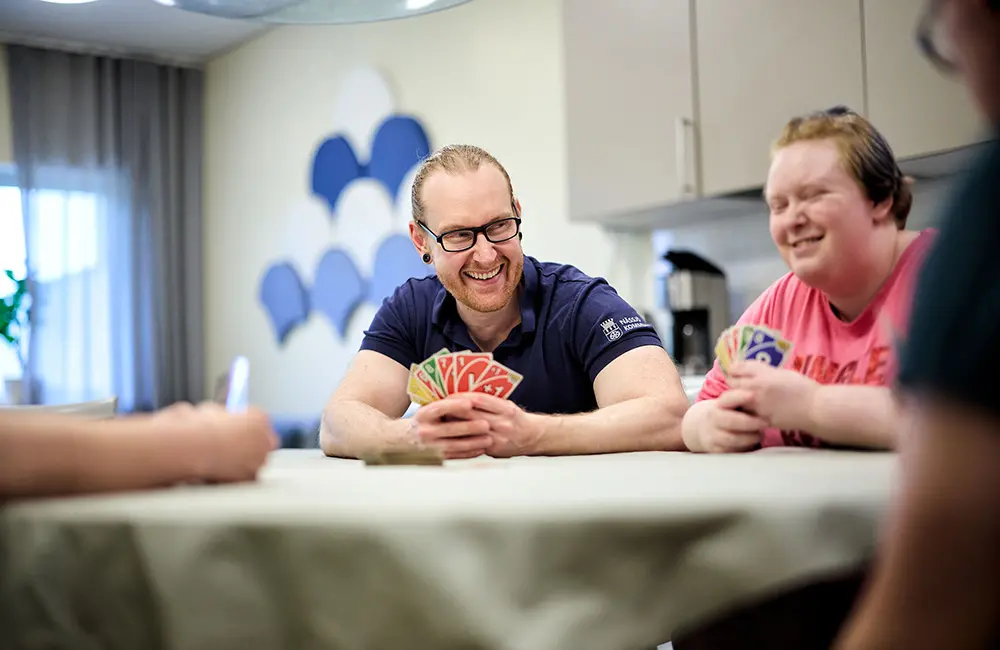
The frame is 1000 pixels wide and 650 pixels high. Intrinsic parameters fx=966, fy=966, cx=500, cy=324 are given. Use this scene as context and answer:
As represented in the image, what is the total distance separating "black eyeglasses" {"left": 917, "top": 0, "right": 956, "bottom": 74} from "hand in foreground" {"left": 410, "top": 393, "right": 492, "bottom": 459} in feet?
3.70

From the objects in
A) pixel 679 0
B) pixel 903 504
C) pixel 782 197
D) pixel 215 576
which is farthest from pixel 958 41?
pixel 679 0

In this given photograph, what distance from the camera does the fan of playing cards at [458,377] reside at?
66.9 inches

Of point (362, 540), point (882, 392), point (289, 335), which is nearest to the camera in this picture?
point (362, 540)

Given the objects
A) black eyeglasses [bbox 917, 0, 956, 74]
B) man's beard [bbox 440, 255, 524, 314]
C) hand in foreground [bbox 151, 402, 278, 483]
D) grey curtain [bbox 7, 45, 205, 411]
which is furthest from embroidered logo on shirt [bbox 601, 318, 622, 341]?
grey curtain [bbox 7, 45, 205, 411]

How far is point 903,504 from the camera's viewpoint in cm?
51

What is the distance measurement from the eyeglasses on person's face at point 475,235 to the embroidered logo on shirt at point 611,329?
298 millimetres

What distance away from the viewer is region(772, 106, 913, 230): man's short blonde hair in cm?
156

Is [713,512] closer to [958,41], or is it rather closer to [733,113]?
[958,41]

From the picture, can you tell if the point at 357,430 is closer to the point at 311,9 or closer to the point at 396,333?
the point at 396,333

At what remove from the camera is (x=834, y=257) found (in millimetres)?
1542

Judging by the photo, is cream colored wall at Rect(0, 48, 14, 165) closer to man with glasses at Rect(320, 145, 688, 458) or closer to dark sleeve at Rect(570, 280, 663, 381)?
man with glasses at Rect(320, 145, 688, 458)

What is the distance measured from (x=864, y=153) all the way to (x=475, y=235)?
86 centimetres

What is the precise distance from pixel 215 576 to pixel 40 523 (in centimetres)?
21

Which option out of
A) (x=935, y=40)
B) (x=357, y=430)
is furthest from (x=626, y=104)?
(x=935, y=40)
